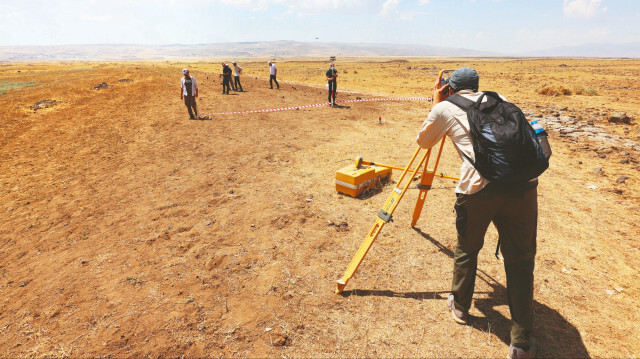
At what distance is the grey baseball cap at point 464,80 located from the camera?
10.6 feet

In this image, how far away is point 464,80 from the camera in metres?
3.24

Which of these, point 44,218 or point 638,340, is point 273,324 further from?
point 44,218

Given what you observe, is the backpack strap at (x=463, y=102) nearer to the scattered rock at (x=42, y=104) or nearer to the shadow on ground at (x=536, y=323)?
the shadow on ground at (x=536, y=323)

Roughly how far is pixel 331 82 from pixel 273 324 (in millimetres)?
14986

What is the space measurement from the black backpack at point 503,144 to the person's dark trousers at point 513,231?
0.20 metres

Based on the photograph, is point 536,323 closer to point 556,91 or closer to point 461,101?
point 461,101

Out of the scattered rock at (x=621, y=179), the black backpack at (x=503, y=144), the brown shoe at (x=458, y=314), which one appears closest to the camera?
the black backpack at (x=503, y=144)

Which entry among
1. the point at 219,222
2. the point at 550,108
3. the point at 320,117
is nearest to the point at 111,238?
the point at 219,222

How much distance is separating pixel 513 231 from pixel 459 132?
1.12 m

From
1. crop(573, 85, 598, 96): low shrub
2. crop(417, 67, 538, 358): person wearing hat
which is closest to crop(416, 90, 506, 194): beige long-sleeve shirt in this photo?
crop(417, 67, 538, 358): person wearing hat

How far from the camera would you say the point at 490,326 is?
3592 millimetres


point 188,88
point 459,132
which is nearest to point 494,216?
point 459,132

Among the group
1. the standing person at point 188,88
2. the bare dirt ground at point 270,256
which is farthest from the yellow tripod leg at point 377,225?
the standing person at point 188,88

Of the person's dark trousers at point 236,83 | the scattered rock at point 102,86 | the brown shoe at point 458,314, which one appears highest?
the person's dark trousers at point 236,83
